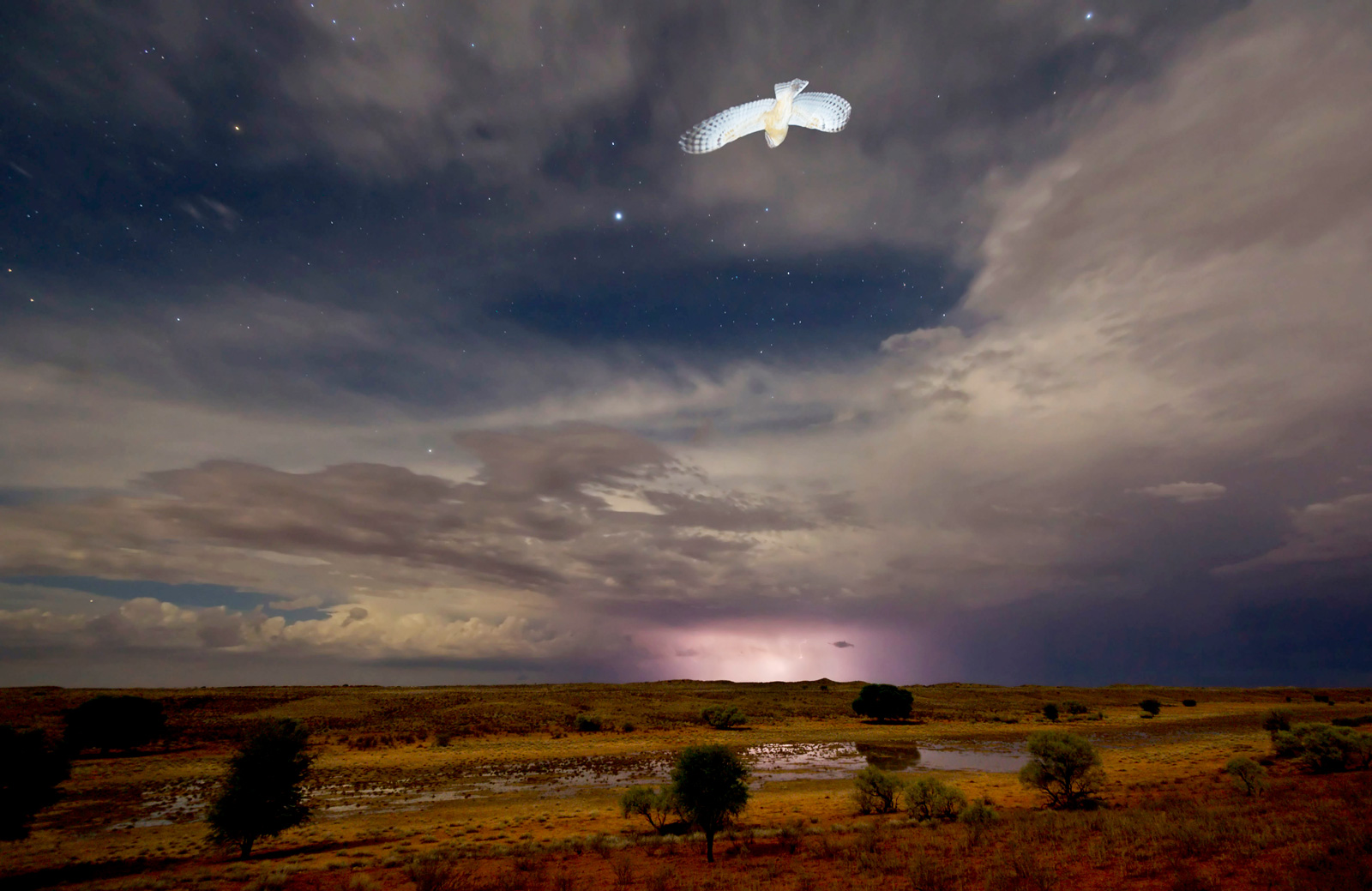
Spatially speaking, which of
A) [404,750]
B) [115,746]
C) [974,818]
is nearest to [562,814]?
[974,818]

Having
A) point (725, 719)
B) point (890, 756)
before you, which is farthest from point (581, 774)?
point (725, 719)

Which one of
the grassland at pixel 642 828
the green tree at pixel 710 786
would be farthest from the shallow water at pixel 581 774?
the green tree at pixel 710 786

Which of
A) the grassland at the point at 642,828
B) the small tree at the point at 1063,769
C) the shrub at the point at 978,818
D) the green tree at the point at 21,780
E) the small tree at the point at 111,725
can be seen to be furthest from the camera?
the small tree at the point at 111,725

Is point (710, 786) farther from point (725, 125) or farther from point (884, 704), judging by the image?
point (884, 704)

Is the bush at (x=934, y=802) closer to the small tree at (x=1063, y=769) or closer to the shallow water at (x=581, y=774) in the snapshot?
the small tree at (x=1063, y=769)

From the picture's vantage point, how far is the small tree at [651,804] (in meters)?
27.5

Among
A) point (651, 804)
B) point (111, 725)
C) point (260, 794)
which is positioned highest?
point (260, 794)

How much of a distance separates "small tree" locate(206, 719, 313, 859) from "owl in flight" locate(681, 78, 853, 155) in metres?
29.5

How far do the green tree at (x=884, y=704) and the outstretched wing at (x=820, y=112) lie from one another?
84390 millimetres

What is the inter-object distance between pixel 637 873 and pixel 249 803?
16.9 m

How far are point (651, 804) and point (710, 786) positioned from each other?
660cm

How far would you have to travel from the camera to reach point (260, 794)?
2500cm

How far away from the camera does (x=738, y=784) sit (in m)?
24.2

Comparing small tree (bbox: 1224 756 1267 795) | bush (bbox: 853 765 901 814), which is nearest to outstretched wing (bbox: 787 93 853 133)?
bush (bbox: 853 765 901 814)
